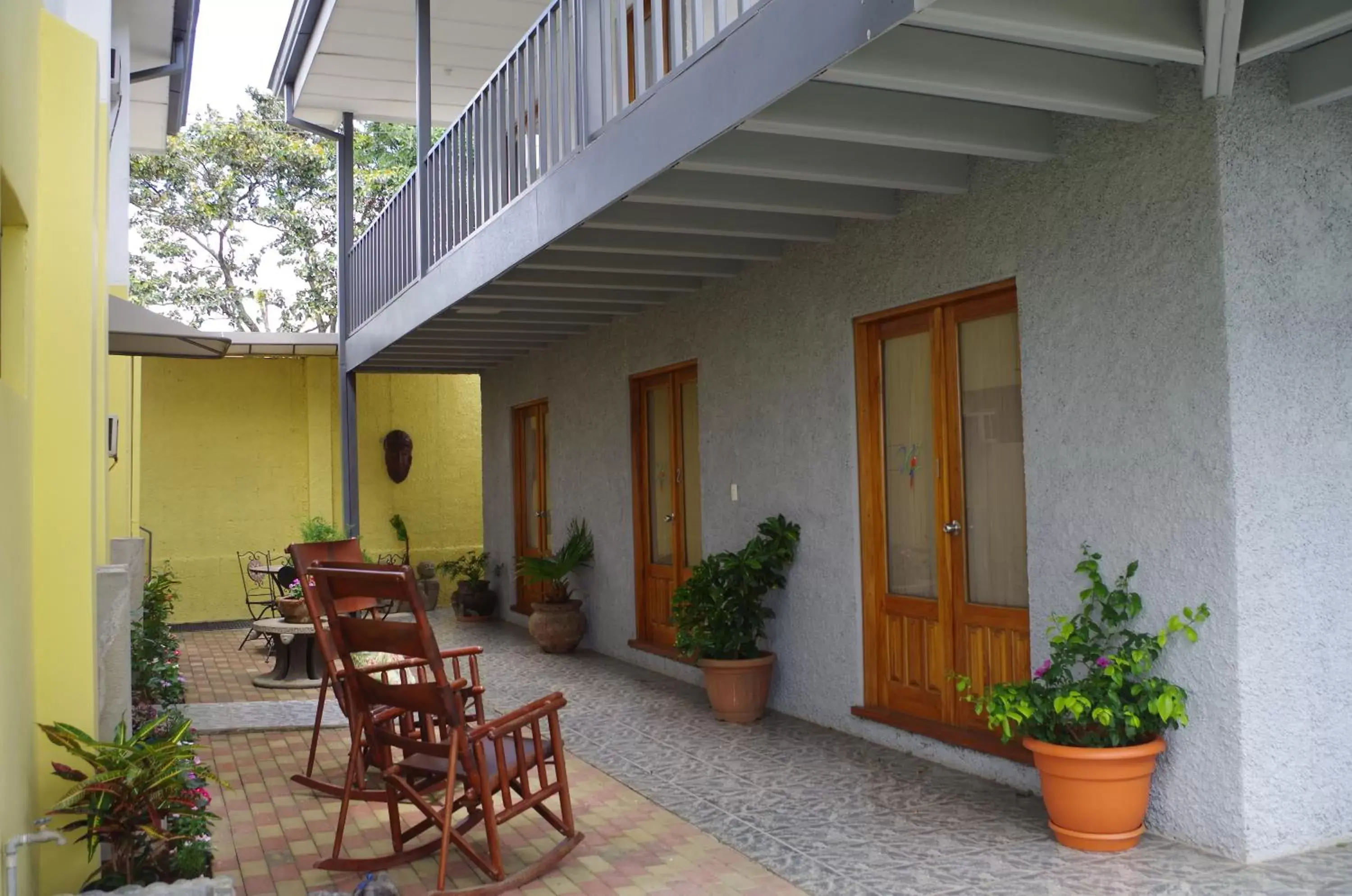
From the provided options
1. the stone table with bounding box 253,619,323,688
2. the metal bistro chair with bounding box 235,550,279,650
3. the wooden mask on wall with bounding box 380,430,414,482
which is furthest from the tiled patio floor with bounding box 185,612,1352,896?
the wooden mask on wall with bounding box 380,430,414,482

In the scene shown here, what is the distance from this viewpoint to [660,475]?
27.5ft

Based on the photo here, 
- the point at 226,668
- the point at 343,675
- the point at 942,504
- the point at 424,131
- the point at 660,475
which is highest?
the point at 424,131

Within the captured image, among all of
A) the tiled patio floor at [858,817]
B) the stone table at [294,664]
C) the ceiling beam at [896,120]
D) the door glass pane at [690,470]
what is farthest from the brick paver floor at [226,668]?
the ceiling beam at [896,120]

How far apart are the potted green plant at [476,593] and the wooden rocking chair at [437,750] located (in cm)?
738

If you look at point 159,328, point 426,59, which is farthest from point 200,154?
point 159,328

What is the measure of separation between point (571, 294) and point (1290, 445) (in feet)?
15.3

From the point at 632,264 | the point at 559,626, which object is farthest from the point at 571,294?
the point at 559,626

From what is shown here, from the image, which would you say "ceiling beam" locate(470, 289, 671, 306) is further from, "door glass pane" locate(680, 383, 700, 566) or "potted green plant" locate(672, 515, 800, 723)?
"potted green plant" locate(672, 515, 800, 723)

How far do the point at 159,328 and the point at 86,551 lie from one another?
11.0ft

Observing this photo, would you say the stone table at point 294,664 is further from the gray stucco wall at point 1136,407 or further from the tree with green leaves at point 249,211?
the tree with green leaves at point 249,211

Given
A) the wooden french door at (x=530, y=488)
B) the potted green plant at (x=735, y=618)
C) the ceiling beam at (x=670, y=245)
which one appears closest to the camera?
the ceiling beam at (x=670, y=245)

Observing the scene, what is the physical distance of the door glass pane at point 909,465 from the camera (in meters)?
5.53

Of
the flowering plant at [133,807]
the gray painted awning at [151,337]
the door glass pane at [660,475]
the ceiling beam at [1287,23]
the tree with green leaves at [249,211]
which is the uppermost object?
the tree with green leaves at [249,211]

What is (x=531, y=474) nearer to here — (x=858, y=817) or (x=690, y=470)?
(x=690, y=470)
